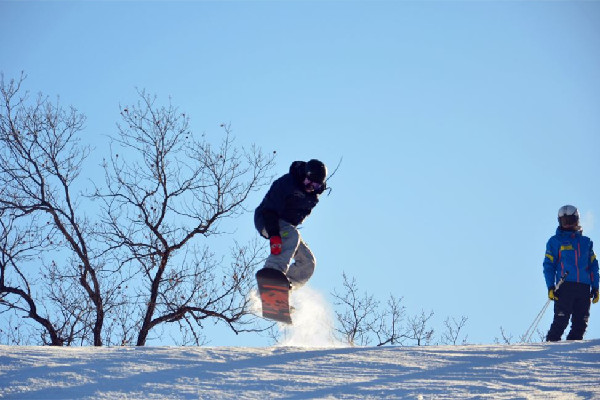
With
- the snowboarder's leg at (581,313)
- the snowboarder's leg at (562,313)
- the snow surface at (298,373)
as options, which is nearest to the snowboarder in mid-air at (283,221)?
the snow surface at (298,373)

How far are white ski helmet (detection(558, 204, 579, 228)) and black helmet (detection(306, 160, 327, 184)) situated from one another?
307cm

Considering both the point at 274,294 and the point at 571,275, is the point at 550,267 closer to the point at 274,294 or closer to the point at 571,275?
the point at 571,275

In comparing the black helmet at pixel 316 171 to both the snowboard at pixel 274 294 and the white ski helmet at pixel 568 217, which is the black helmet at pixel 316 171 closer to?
the snowboard at pixel 274 294

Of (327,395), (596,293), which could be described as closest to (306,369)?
(327,395)

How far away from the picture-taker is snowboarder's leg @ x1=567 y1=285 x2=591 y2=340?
8.15 meters

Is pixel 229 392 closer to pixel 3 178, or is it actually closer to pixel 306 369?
pixel 306 369

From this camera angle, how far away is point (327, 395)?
4.27 metres

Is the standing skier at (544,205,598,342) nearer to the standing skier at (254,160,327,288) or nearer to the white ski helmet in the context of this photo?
the white ski helmet

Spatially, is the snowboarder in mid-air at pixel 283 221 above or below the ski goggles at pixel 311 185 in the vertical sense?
below

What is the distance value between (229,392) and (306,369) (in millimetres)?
774

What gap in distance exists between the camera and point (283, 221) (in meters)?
7.34

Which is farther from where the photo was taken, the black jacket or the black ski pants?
the black ski pants

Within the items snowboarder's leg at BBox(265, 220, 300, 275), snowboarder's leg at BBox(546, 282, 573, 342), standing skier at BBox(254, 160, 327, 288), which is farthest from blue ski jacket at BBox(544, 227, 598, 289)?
snowboarder's leg at BBox(265, 220, 300, 275)

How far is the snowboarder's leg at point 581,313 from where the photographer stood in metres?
8.15
